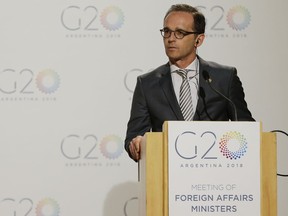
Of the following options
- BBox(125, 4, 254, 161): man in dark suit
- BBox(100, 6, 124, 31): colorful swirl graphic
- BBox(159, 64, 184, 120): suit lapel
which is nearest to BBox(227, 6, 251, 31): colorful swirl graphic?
BBox(100, 6, 124, 31): colorful swirl graphic

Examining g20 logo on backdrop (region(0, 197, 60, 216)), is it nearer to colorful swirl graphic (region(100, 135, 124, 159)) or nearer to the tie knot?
colorful swirl graphic (region(100, 135, 124, 159))

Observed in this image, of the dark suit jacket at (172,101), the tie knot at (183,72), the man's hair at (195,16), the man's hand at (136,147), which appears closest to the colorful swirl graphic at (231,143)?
the man's hand at (136,147)

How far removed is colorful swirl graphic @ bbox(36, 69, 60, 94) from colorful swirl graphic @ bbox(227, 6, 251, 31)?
1.17 meters

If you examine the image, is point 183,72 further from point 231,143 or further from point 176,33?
point 231,143

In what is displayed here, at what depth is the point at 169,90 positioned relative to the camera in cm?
275

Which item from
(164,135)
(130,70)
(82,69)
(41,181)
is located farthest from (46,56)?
(164,135)

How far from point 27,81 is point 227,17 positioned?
134 centimetres

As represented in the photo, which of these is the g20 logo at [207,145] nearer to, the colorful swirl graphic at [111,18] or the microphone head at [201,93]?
the microphone head at [201,93]

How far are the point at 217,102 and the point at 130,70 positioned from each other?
42.4 inches

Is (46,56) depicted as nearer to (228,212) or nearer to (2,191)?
(2,191)

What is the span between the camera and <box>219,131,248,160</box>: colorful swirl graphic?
2.06 m

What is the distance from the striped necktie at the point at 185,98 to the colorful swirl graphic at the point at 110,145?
1014 millimetres

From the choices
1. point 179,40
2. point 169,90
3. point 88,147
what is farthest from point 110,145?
point 179,40

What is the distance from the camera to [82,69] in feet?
12.1
